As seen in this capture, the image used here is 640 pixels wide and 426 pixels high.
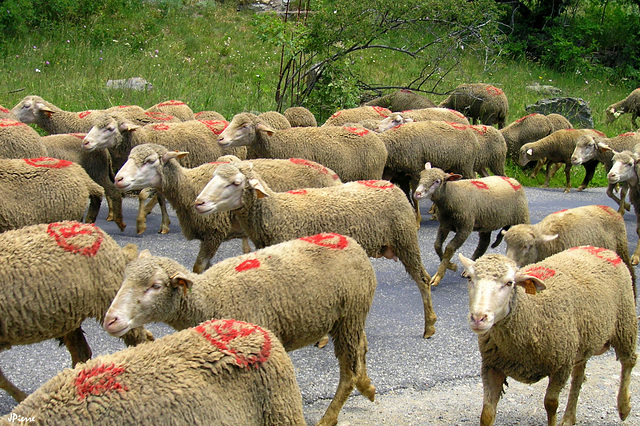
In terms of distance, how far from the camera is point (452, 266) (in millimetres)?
7523

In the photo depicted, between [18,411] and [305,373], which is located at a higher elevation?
[18,411]

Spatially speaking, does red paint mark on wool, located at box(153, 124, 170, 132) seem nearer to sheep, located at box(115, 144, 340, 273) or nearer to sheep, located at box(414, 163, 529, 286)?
sheep, located at box(115, 144, 340, 273)

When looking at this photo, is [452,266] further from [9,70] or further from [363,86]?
[9,70]

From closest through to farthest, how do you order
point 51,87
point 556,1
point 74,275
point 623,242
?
1. point 74,275
2. point 623,242
3. point 51,87
4. point 556,1

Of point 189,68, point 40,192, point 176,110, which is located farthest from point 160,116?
point 189,68

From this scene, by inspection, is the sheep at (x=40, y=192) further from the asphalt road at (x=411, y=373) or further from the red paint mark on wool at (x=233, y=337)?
the red paint mark on wool at (x=233, y=337)

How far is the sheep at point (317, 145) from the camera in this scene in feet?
26.6

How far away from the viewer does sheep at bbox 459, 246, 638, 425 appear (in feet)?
12.9

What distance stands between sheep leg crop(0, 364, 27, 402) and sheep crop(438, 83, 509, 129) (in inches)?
464

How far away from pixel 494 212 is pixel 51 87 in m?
9.35

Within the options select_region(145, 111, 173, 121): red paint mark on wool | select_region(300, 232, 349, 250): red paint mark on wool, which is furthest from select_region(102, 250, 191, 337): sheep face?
select_region(145, 111, 173, 121): red paint mark on wool

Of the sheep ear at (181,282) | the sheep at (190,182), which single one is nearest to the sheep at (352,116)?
A: the sheep at (190,182)

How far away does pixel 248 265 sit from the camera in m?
4.11

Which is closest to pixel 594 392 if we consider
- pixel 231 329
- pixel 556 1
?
pixel 231 329
